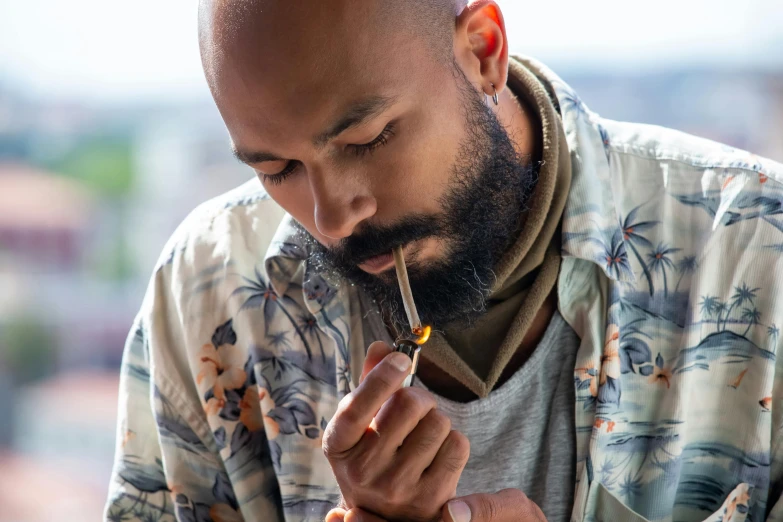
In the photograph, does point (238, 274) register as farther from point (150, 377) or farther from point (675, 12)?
point (675, 12)

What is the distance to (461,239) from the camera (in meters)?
1.14

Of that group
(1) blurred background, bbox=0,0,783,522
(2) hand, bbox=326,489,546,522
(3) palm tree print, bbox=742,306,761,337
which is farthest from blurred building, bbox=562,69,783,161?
(2) hand, bbox=326,489,546,522

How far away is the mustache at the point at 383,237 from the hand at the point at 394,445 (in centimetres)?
17

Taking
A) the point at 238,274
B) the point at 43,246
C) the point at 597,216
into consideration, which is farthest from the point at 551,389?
the point at 43,246

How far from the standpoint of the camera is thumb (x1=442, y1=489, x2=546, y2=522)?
94 cm

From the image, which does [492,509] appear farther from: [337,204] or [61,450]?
[61,450]

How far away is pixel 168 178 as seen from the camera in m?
2.14

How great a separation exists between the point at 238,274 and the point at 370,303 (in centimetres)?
23

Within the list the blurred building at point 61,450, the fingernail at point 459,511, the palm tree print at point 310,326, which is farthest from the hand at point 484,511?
the blurred building at point 61,450

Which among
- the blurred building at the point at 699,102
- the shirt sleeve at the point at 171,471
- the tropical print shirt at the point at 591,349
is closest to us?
the tropical print shirt at the point at 591,349

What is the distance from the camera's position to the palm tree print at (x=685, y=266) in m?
1.25

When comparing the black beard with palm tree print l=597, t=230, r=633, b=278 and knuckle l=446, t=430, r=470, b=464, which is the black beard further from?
knuckle l=446, t=430, r=470, b=464

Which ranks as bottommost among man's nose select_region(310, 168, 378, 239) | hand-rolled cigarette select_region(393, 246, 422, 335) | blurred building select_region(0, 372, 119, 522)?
blurred building select_region(0, 372, 119, 522)

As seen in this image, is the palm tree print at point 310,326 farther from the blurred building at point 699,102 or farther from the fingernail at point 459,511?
the blurred building at point 699,102
